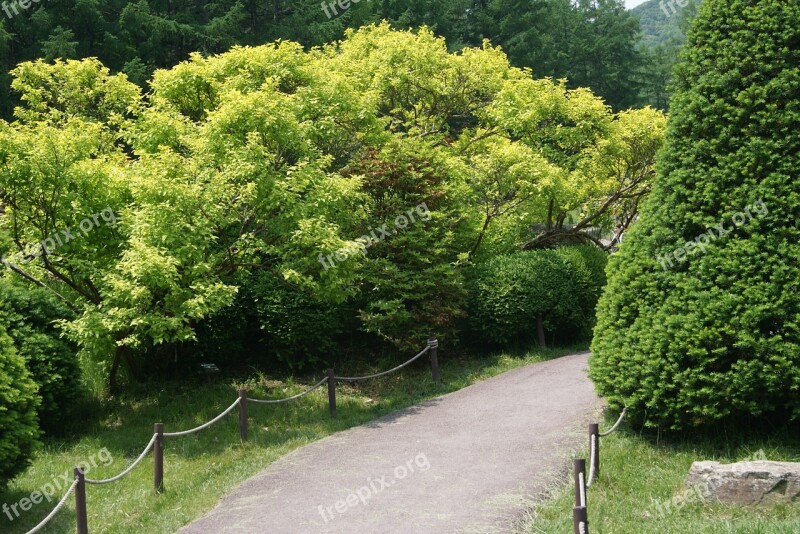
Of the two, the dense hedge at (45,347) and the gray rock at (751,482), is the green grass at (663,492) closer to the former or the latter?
the gray rock at (751,482)

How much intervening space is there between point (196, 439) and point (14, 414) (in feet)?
12.0

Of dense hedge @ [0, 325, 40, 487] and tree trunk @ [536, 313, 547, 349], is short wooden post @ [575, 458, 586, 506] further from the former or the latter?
tree trunk @ [536, 313, 547, 349]

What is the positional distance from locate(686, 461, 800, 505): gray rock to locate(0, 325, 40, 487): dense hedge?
24.2 feet

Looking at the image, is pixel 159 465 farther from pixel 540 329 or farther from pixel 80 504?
pixel 540 329

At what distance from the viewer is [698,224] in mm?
8539

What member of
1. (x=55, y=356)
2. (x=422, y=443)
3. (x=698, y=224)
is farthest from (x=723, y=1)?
(x=55, y=356)

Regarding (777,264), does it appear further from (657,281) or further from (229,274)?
(229,274)

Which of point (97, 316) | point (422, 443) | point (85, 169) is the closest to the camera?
point (422, 443)

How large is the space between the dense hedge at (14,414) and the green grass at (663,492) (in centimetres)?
573

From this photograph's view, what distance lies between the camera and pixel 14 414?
27.4 feet

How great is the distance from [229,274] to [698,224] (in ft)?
26.1
